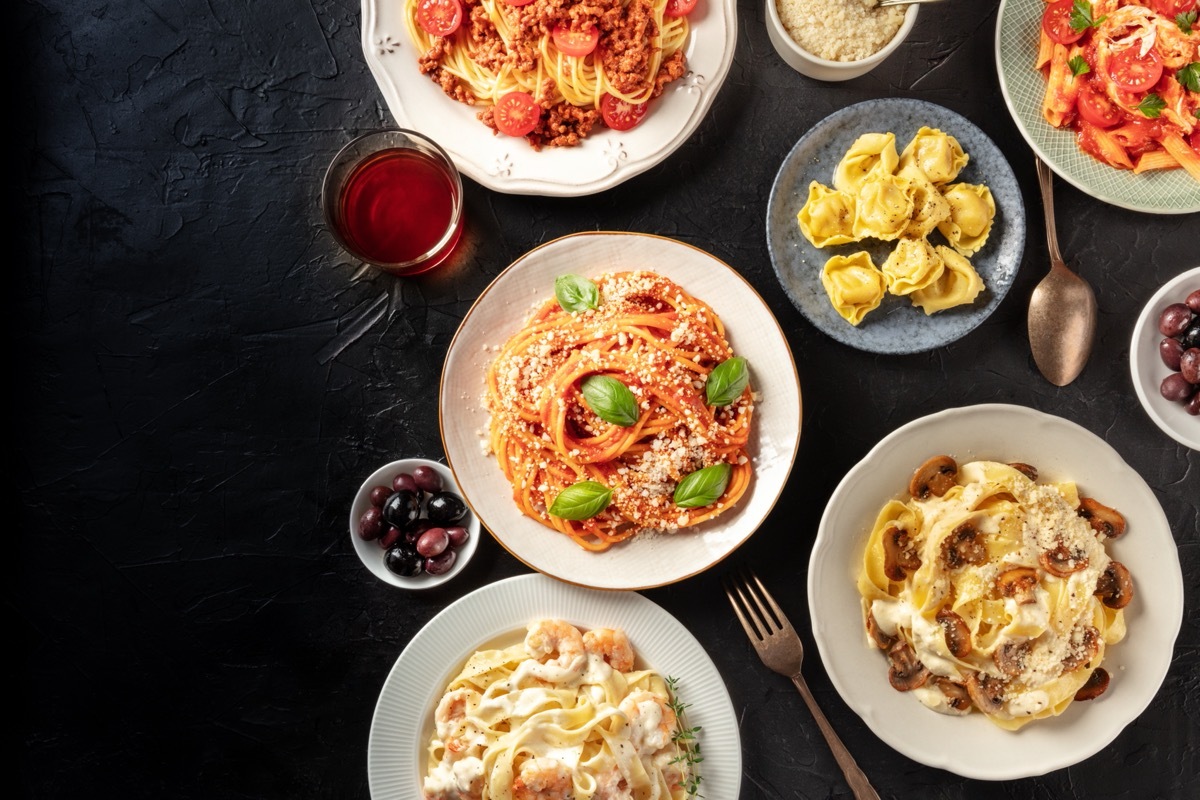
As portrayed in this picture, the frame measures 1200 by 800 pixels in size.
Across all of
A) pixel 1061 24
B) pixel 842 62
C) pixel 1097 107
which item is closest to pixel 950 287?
pixel 1097 107

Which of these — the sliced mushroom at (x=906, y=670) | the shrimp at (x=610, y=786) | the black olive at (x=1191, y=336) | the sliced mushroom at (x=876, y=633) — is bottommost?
the shrimp at (x=610, y=786)

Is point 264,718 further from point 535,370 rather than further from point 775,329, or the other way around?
point 775,329

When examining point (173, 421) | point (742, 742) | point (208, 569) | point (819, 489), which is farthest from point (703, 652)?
point (173, 421)

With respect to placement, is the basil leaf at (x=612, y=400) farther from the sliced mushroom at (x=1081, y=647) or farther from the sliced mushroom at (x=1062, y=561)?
the sliced mushroom at (x=1081, y=647)

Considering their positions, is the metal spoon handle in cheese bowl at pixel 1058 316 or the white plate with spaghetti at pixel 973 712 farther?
the metal spoon handle in cheese bowl at pixel 1058 316

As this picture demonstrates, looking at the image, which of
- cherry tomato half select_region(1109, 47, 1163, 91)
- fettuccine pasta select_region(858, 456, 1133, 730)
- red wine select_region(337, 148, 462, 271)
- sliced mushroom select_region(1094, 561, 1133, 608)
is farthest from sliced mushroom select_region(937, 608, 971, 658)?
red wine select_region(337, 148, 462, 271)

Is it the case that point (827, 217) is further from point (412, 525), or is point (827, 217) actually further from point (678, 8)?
point (412, 525)

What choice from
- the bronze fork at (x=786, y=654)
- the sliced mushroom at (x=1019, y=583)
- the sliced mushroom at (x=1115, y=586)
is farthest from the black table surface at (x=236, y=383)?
the sliced mushroom at (x=1115, y=586)
